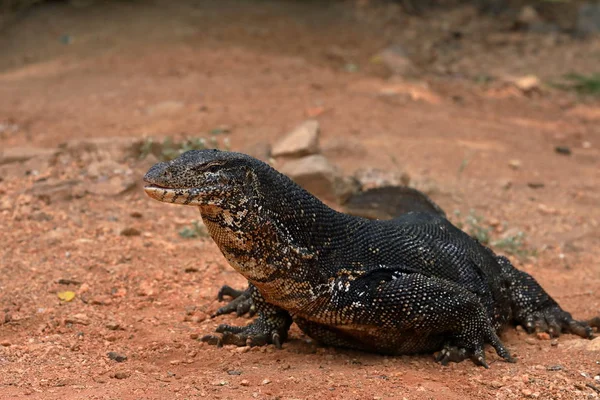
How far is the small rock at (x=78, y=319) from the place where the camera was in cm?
639

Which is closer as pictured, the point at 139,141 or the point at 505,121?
the point at 139,141

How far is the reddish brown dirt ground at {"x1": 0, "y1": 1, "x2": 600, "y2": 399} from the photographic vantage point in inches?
223

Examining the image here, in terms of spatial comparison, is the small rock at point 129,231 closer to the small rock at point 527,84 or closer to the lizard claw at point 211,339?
the lizard claw at point 211,339

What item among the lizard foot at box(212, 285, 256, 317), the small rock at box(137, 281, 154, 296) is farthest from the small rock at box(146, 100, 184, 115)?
the lizard foot at box(212, 285, 256, 317)

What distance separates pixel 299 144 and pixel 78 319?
4.48 m

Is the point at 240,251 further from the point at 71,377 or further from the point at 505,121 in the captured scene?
the point at 505,121

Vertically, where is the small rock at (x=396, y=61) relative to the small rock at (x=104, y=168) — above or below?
above

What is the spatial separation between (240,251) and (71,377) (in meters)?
1.35

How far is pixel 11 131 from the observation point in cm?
1171

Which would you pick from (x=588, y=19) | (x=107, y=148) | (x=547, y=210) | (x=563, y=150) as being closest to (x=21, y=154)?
(x=107, y=148)

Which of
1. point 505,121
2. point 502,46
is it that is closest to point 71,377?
point 505,121

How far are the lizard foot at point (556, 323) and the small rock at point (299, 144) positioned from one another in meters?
4.05

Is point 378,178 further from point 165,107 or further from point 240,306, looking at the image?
point 165,107

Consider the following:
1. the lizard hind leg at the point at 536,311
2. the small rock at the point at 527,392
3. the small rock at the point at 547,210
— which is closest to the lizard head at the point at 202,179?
the small rock at the point at 527,392
